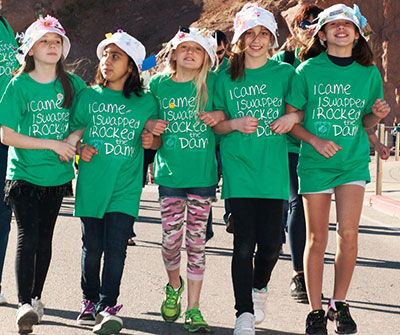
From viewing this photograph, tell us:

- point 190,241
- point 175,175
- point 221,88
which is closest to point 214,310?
point 190,241

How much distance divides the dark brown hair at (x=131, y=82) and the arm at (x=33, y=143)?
55 cm

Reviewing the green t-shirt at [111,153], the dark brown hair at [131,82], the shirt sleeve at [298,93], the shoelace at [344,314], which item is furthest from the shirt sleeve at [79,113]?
the shoelace at [344,314]

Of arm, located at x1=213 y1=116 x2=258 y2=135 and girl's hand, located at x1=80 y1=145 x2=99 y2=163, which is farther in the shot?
girl's hand, located at x1=80 y1=145 x2=99 y2=163

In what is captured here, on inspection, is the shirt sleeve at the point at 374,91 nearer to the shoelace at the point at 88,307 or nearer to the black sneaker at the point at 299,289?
the black sneaker at the point at 299,289

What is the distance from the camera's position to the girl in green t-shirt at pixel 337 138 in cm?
526

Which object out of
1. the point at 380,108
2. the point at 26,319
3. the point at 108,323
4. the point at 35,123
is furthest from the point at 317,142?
the point at 26,319

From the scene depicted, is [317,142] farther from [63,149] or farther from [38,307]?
[38,307]

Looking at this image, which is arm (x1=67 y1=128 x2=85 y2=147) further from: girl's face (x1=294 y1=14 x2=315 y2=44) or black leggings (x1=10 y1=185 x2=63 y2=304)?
girl's face (x1=294 y1=14 x2=315 y2=44)

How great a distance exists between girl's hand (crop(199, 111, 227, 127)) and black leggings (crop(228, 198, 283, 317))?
50 cm

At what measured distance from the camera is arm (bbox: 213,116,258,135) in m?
5.22

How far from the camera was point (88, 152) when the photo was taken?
17.7 ft

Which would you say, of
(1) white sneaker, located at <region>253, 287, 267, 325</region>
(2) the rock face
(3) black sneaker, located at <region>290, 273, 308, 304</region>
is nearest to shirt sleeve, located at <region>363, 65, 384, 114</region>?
(1) white sneaker, located at <region>253, 287, 267, 325</region>

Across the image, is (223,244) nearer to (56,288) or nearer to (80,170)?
(56,288)

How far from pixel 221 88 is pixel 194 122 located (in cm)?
28
